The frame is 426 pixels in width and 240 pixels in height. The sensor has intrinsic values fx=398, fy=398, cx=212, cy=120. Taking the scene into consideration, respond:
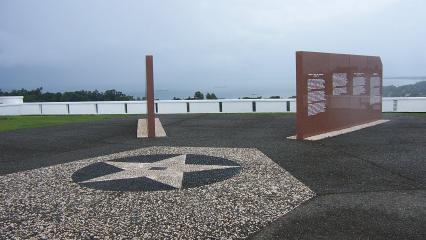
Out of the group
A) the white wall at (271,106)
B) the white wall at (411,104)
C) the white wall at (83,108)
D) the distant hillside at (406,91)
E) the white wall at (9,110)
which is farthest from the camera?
the white wall at (83,108)

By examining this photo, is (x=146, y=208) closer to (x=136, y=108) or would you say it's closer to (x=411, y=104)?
(x=411, y=104)

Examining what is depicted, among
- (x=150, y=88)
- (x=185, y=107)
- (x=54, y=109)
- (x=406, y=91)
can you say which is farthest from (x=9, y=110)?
(x=406, y=91)

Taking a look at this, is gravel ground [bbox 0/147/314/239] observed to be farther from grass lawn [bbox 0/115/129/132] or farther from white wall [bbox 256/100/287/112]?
white wall [bbox 256/100/287/112]

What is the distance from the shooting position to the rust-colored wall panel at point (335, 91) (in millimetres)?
12812

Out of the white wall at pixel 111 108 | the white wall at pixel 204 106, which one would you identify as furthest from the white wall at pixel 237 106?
the white wall at pixel 111 108

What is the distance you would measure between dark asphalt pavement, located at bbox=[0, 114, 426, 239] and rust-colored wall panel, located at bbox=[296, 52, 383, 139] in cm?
95

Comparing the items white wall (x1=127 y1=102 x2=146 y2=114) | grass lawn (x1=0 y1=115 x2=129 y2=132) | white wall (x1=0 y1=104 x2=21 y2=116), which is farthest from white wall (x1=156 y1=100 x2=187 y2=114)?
white wall (x1=0 y1=104 x2=21 y2=116)

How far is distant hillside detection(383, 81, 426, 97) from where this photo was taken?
2429cm

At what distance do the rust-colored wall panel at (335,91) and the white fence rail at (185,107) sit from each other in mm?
5924

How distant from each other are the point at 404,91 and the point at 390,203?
72.9 ft

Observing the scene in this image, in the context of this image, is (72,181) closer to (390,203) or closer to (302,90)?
(390,203)

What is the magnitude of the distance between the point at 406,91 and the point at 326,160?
19475 millimetres

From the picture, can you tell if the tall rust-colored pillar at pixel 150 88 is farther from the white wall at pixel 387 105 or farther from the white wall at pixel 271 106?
the white wall at pixel 387 105

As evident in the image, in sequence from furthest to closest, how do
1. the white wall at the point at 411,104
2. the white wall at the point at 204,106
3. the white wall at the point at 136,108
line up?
the white wall at the point at 136,108
the white wall at the point at 204,106
the white wall at the point at 411,104
